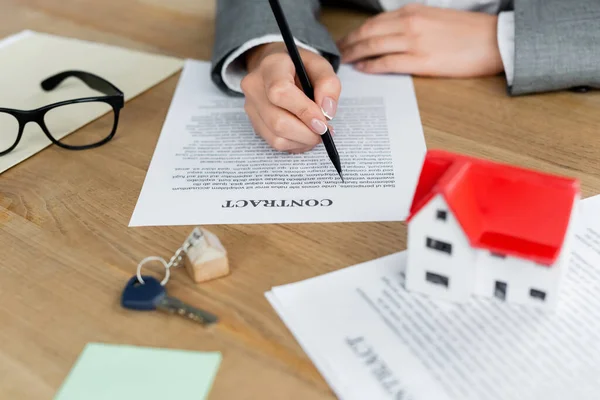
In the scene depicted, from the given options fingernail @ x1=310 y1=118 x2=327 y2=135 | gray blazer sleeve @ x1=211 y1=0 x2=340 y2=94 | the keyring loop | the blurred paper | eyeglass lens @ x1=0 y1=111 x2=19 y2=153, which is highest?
gray blazer sleeve @ x1=211 y1=0 x2=340 y2=94

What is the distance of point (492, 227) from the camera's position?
0.43m

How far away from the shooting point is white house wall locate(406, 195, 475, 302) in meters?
0.44

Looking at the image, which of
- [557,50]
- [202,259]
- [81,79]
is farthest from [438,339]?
[81,79]

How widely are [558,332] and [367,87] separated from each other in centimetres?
47

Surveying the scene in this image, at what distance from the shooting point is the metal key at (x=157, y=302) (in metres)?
0.48

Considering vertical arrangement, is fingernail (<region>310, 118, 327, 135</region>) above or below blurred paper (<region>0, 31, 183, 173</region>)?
above

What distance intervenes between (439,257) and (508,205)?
64 millimetres

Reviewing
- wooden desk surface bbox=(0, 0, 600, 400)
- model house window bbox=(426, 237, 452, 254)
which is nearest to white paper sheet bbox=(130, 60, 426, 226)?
wooden desk surface bbox=(0, 0, 600, 400)

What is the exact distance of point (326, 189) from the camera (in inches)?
24.5

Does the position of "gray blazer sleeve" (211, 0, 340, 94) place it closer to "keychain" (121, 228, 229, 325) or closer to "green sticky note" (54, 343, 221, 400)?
"keychain" (121, 228, 229, 325)

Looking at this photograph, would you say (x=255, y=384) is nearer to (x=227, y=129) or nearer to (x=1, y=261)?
(x=1, y=261)

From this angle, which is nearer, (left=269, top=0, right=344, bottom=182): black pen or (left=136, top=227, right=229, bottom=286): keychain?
(left=136, top=227, right=229, bottom=286): keychain

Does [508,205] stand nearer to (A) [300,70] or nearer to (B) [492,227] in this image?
(B) [492,227]

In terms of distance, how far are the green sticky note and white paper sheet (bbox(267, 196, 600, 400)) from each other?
79mm
